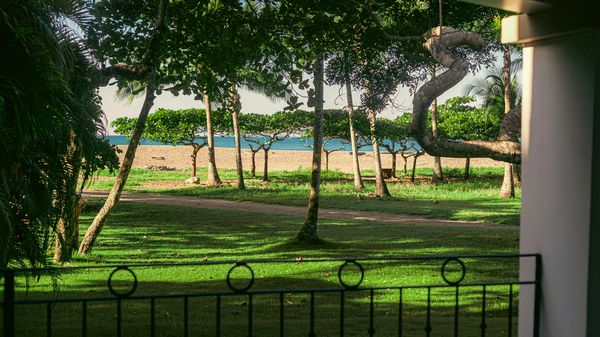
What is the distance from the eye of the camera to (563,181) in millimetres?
4637

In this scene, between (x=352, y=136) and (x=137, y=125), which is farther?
(x=352, y=136)

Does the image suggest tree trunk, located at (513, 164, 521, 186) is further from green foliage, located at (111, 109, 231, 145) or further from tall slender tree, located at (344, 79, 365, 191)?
green foliage, located at (111, 109, 231, 145)

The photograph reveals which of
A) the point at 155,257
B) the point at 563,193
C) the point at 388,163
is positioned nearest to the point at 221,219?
the point at 155,257

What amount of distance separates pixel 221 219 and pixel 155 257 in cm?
587

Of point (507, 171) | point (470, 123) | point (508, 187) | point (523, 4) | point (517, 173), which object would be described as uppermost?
point (523, 4)

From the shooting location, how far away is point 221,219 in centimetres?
1953

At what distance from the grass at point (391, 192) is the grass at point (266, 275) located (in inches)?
121

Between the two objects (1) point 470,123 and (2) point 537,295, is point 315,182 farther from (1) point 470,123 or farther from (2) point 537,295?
(1) point 470,123

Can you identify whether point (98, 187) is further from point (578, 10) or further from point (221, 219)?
point (578, 10)

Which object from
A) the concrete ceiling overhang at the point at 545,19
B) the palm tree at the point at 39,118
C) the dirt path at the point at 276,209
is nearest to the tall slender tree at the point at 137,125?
the palm tree at the point at 39,118

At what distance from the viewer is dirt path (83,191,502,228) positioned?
19234 mm

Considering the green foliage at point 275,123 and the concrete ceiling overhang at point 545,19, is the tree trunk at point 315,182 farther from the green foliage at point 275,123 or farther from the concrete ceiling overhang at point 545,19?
the green foliage at point 275,123

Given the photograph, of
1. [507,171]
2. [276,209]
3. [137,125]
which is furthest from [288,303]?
[507,171]

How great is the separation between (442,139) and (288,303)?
3.13 m
